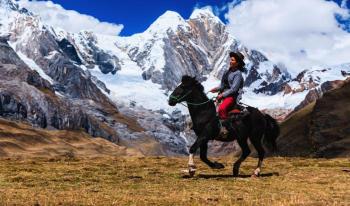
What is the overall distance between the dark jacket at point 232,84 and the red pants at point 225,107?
0.26 m

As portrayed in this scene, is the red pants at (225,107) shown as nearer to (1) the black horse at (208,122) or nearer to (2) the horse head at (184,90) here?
(1) the black horse at (208,122)

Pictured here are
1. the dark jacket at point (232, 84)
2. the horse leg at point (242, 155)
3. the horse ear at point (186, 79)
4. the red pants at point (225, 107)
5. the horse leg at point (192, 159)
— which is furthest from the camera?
the horse ear at point (186, 79)

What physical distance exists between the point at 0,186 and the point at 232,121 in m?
10.2

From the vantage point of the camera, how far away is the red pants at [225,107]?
86.7 feet

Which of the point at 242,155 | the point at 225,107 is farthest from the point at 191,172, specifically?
the point at 225,107

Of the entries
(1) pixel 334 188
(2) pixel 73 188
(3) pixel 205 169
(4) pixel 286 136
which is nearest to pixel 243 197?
(1) pixel 334 188

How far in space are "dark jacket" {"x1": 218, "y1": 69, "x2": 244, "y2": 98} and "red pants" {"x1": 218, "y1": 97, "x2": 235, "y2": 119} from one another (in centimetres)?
26

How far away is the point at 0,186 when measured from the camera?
21.9 meters

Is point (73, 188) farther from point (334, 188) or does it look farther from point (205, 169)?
point (205, 169)

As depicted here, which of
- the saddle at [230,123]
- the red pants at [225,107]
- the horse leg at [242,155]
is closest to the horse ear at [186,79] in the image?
the red pants at [225,107]

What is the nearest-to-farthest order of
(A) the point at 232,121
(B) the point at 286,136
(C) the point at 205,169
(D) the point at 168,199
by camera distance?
(D) the point at 168,199 → (A) the point at 232,121 → (C) the point at 205,169 → (B) the point at 286,136

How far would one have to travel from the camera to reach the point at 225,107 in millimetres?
26422

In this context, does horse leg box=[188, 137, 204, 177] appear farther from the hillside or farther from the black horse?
the hillside

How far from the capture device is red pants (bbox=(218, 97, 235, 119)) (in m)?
26.4
